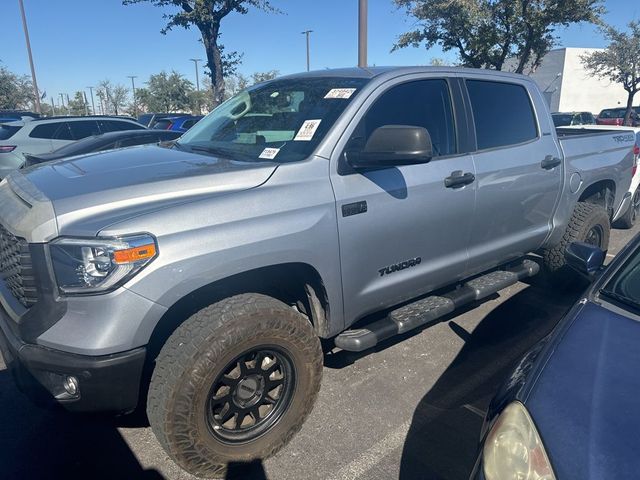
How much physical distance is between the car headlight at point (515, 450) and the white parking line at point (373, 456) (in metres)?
1.08

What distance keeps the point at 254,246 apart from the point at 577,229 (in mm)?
3441

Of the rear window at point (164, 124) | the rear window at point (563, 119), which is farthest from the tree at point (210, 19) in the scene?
the rear window at point (563, 119)

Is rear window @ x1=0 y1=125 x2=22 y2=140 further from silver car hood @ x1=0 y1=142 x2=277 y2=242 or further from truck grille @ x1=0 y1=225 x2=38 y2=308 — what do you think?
truck grille @ x1=0 y1=225 x2=38 y2=308

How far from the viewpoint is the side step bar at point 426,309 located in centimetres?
281

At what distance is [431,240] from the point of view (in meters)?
3.14

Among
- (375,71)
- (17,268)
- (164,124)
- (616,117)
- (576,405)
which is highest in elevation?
(375,71)

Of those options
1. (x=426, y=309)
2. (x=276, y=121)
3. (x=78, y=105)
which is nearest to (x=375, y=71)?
(x=276, y=121)

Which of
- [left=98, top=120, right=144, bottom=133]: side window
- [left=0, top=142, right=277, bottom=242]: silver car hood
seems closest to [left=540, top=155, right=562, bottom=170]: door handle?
[left=0, top=142, right=277, bottom=242]: silver car hood

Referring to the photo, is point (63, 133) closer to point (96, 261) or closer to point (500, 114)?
point (500, 114)

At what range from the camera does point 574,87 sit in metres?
41.6

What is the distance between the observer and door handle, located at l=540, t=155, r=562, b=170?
3967mm

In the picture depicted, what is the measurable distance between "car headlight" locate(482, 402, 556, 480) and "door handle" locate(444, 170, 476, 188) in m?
1.80

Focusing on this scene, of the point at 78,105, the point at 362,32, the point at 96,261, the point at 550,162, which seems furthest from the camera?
the point at 78,105

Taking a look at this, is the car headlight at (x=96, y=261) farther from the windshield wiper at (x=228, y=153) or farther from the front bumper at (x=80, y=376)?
the windshield wiper at (x=228, y=153)
